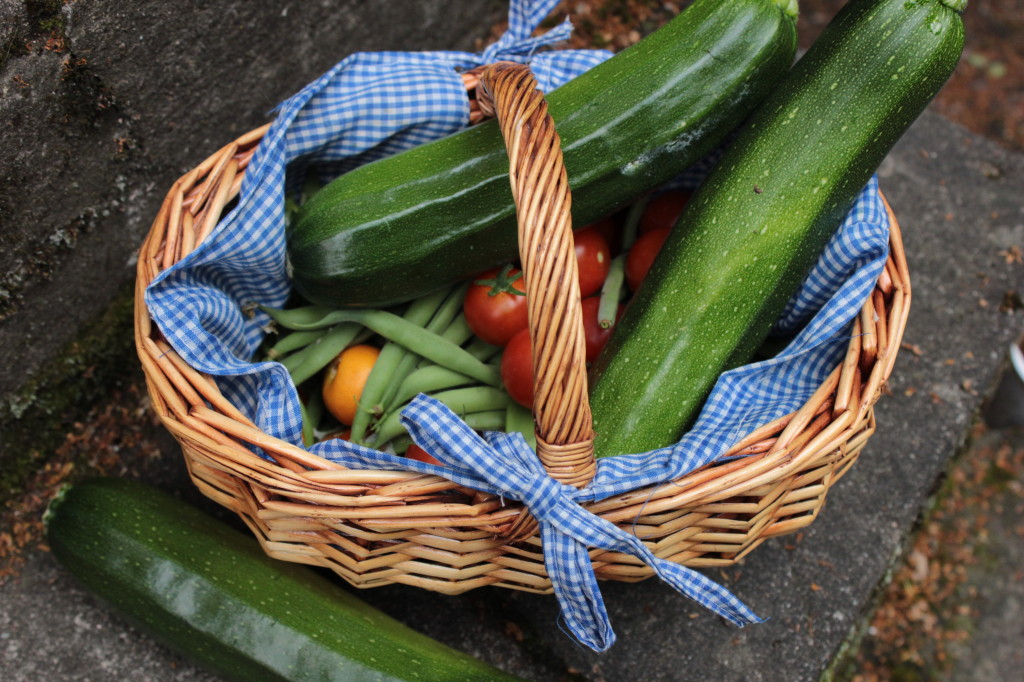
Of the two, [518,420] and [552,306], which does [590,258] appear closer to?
[518,420]

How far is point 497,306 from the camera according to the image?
1.50 metres

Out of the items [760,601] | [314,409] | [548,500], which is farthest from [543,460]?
[760,601]

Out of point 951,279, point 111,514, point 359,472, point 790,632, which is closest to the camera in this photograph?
point 359,472

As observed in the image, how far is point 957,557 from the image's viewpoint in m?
2.12

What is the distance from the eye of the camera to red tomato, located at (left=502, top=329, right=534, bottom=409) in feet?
4.63

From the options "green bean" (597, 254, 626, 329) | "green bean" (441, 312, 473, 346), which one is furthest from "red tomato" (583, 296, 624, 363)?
"green bean" (441, 312, 473, 346)

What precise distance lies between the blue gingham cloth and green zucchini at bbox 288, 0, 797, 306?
0.13m

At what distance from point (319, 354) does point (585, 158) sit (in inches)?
23.4

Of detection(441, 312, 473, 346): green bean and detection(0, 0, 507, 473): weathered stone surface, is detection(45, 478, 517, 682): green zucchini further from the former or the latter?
detection(441, 312, 473, 346): green bean

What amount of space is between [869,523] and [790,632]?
295 millimetres

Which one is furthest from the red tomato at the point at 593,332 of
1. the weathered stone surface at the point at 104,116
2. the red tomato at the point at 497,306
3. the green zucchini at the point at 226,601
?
the weathered stone surface at the point at 104,116

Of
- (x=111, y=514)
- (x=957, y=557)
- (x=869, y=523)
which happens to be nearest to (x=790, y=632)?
(x=869, y=523)

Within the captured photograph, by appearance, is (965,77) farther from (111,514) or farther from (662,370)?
(111,514)

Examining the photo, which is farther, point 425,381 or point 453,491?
point 425,381
